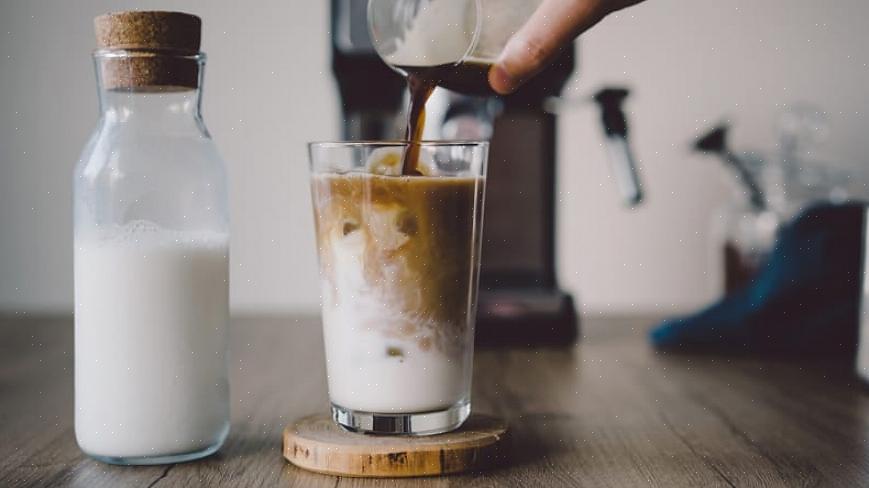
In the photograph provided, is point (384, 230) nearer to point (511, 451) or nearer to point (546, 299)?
point (511, 451)

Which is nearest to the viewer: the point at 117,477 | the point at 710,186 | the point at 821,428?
the point at 117,477

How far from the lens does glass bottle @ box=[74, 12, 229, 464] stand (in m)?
0.61

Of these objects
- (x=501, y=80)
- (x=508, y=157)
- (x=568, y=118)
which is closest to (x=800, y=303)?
(x=508, y=157)

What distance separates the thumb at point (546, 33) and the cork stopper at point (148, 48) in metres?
0.21

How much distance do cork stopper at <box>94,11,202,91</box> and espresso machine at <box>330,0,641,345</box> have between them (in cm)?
58

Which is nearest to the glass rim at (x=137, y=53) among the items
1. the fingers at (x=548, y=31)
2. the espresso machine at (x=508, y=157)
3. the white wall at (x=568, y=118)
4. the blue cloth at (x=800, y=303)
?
the fingers at (x=548, y=31)

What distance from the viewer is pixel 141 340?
61 centimetres

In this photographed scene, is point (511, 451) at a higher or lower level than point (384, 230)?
lower

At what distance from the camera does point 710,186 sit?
1865 mm

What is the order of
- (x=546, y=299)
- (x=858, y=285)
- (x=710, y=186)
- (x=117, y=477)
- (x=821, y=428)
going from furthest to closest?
(x=710, y=186)
(x=546, y=299)
(x=858, y=285)
(x=821, y=428)
(x=117, y=477)

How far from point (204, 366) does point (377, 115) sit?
0.69 meters

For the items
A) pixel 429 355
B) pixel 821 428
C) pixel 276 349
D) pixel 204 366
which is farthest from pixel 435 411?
pixel 276 349

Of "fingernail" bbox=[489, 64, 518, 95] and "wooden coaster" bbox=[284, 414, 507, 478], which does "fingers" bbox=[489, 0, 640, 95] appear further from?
"wooden coaster" bbox=[284, 414, 507, 478]

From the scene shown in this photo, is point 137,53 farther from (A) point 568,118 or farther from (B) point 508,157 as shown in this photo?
(A) point 568,118
